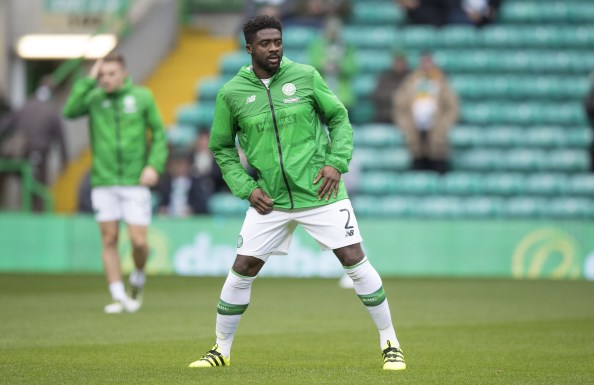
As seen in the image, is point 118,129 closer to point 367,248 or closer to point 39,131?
point 367,248

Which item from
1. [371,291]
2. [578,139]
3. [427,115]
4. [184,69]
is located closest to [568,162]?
[578,139]

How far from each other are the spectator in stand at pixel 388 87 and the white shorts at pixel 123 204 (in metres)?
10.1

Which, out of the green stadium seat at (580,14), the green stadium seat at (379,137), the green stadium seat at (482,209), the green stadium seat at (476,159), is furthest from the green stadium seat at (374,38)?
the green stadium seat at (482,209)

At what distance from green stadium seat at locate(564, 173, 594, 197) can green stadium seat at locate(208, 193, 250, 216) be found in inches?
214

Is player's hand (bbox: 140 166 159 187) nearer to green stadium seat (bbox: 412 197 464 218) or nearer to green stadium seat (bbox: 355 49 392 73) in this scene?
green stadium seat (bbox: 412 197 464 218)

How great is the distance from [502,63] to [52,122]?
8.36 metres

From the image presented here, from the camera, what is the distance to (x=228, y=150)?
8.56 m

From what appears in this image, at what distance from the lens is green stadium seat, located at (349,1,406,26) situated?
2511 cm

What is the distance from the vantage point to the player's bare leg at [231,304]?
841 cm

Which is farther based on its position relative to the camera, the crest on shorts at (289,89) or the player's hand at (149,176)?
the player's hand at (149,176)

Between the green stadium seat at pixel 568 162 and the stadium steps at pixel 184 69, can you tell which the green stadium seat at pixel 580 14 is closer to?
the green stadium seat at pixel 568 162

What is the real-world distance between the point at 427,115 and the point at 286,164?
1352cm

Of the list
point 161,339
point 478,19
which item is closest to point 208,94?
point 478,19

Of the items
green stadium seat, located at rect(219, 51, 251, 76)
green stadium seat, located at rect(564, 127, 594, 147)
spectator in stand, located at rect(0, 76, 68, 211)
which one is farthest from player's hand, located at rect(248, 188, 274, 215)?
green stadium seat, located at rect(219, 51, 251, 76)
